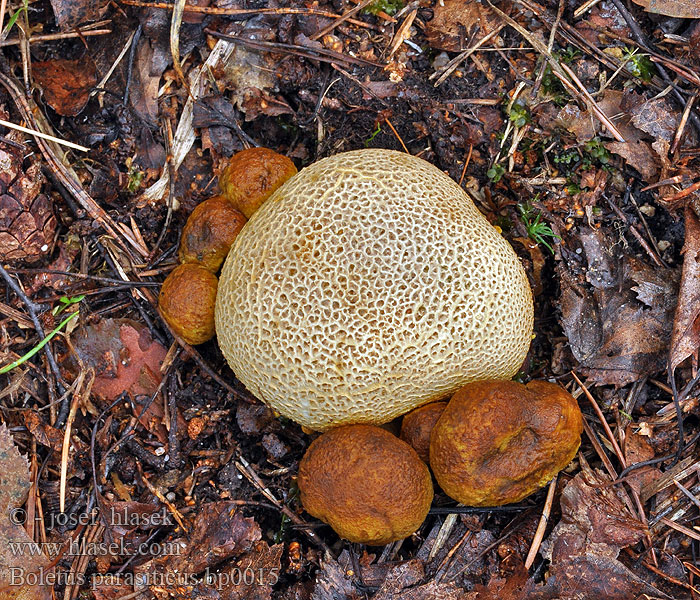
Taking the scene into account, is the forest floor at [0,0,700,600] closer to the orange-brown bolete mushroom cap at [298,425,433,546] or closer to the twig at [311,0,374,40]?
the twig at [311,0,374,40]

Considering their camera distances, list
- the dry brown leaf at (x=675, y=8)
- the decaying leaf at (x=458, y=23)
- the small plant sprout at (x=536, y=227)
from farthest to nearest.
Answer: the decaying leaf at (x=458, y=23), the small plant sprout at (x=536, y=227), the dry brown leaf at (x=675, y=8)

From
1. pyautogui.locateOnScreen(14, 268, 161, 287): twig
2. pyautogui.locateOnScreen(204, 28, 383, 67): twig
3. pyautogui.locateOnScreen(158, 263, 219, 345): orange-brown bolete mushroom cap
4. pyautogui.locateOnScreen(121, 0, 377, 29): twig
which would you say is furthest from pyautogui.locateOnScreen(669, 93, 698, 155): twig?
pyautogui.locateOnScreen(14, 268, 161, 287): twig

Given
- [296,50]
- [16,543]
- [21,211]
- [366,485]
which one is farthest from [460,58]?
[16,543]

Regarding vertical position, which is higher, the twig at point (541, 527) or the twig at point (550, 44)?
the twig at point (550, 44)

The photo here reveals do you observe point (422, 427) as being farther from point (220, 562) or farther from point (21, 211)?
point (21, 211)

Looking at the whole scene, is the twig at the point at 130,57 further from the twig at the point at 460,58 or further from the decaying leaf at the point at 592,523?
the decaying leaf at the point at 592,523

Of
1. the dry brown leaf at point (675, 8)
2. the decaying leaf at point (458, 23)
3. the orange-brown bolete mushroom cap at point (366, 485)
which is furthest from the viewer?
the decaying leaf at point (458, 23)

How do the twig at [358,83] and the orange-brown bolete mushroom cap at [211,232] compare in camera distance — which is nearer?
the orange-brown bolete mushroom cap at [211,232]

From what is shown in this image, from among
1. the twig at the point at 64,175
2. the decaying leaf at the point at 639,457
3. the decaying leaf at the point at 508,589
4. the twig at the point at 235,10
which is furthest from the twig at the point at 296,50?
the decaying leaf at the point at 508,589
